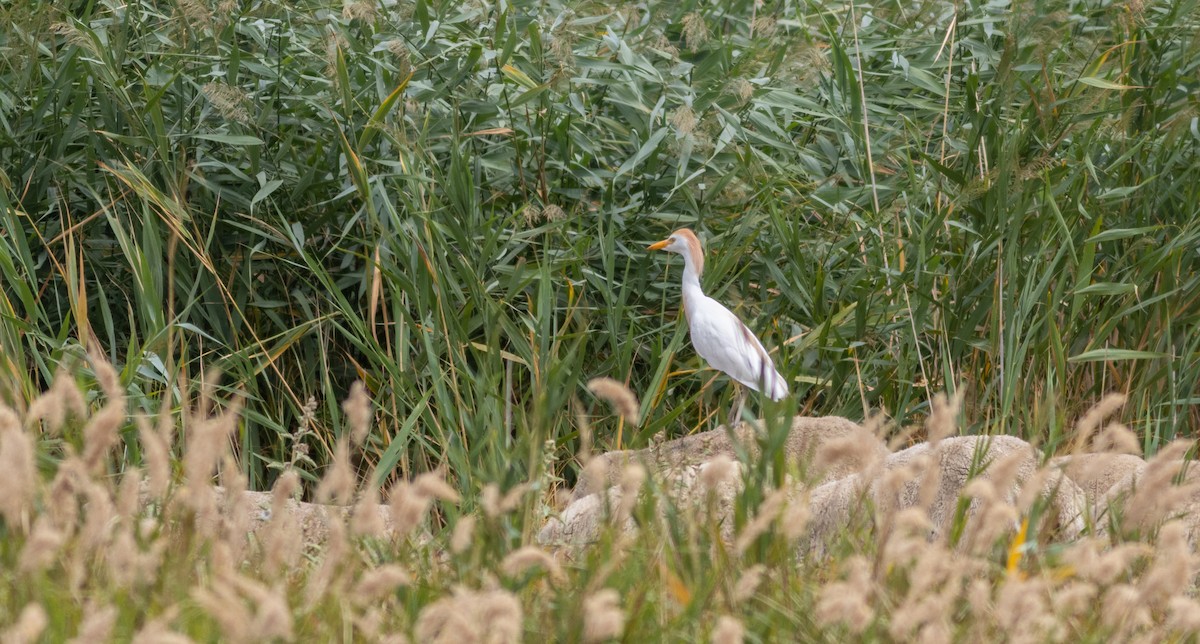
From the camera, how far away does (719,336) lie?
3.67 metres

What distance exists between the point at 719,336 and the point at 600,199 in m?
0.77

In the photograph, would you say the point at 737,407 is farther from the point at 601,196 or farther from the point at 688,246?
the point at 601,196

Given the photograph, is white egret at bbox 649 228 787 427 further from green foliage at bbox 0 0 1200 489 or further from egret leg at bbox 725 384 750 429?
egret leg at bbox 725 384 750 429

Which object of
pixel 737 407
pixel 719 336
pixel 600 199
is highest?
pixel 600 199

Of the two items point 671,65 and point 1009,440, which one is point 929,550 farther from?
point 671,65

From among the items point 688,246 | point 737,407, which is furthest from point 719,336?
point 737,407

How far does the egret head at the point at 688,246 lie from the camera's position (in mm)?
3832

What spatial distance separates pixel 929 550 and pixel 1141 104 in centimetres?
296

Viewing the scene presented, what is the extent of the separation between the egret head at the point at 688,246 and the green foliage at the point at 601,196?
214 mm

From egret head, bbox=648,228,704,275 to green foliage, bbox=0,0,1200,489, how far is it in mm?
214

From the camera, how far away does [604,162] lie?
162 inches

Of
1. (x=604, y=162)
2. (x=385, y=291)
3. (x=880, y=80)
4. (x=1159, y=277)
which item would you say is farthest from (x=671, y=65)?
(x=1159, y=277)

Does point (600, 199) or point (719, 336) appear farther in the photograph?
point (600, 199)

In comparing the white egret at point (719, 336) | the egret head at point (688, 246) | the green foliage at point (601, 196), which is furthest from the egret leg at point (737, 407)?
the egret head at point (688, 246)
